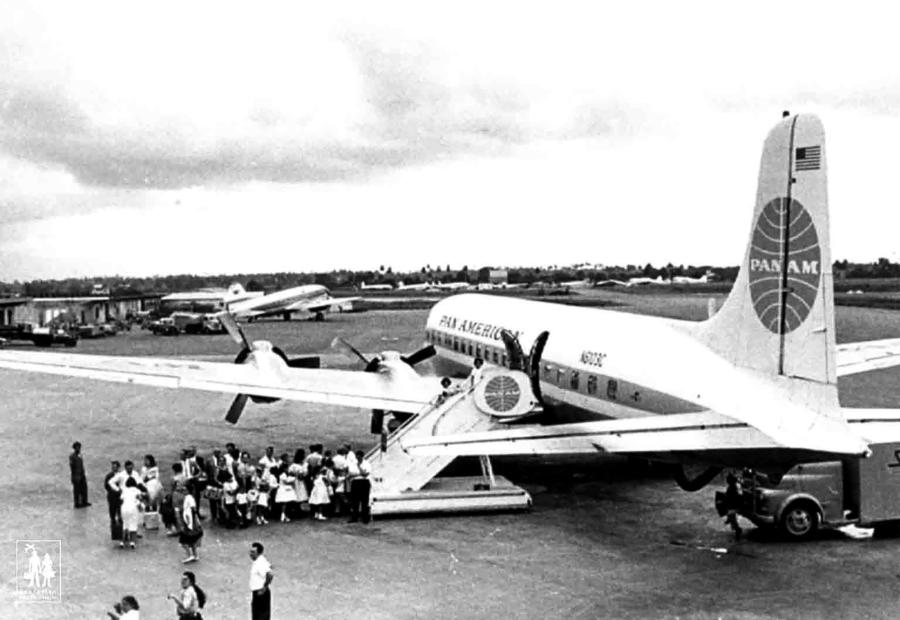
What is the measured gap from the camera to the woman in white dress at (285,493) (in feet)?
56.1

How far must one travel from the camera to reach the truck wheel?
1551cm

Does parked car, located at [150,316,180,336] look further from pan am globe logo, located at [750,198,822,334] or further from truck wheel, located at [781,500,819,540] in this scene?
pan am globe logo, located at [750,198,822,334]

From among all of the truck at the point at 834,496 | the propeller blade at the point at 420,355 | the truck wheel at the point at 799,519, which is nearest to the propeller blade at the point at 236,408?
the propeller blade at the point at 420,355

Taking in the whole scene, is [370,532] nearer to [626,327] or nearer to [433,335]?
[626,327]

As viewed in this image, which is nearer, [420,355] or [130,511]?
[130,511]

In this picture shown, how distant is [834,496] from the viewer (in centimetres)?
1565

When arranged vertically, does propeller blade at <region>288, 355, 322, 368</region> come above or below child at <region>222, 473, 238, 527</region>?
above

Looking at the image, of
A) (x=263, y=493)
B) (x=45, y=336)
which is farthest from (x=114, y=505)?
(x=45, y=336)

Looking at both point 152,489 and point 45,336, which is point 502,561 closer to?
point 152,489

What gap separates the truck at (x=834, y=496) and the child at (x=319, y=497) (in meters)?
7.62

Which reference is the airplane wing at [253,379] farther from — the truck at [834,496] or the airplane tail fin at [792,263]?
the airplane tail fin at [792,263]

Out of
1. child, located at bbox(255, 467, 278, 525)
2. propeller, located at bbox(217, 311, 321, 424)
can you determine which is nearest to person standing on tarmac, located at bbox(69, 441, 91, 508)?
child, located at bbox(255, 467, 278, 525)

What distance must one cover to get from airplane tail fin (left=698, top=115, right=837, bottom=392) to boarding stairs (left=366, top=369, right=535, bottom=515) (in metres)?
5.51

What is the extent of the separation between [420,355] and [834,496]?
1329 cm
